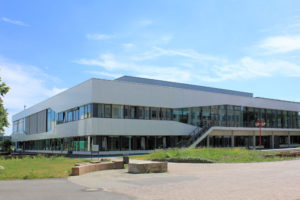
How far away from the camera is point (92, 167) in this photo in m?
17.7

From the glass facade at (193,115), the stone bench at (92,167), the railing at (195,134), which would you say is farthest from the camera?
the railing at (195,134)

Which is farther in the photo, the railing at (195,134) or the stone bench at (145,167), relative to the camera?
the railing at (195,134)

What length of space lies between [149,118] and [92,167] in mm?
24961

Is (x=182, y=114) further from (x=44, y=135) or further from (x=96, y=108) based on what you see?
(x=44, y=135)

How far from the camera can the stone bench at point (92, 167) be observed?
52.9 ft

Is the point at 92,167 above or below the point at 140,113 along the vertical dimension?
below

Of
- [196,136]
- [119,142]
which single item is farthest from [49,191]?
[196,136]

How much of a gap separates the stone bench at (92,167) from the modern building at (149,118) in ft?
61.9

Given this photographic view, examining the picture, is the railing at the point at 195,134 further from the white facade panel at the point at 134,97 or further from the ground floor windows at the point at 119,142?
the white facade panel at the point at 134,97

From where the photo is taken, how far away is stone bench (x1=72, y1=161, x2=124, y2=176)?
1612 cm

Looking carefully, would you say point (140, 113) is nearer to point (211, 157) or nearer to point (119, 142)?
point (119, 142)

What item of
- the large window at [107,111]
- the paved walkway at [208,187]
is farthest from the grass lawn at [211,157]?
the large window at [107,111]

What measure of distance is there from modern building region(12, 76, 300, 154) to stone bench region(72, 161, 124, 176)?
743 inches

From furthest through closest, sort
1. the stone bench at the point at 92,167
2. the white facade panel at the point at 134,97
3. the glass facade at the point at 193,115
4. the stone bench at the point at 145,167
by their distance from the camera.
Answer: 1. the glass facade at the point at 193,115
2. the white facade panel at the point at 134,97
3. the stone bench at the point at 145,167
4. the stone bench at the point at 92,167
